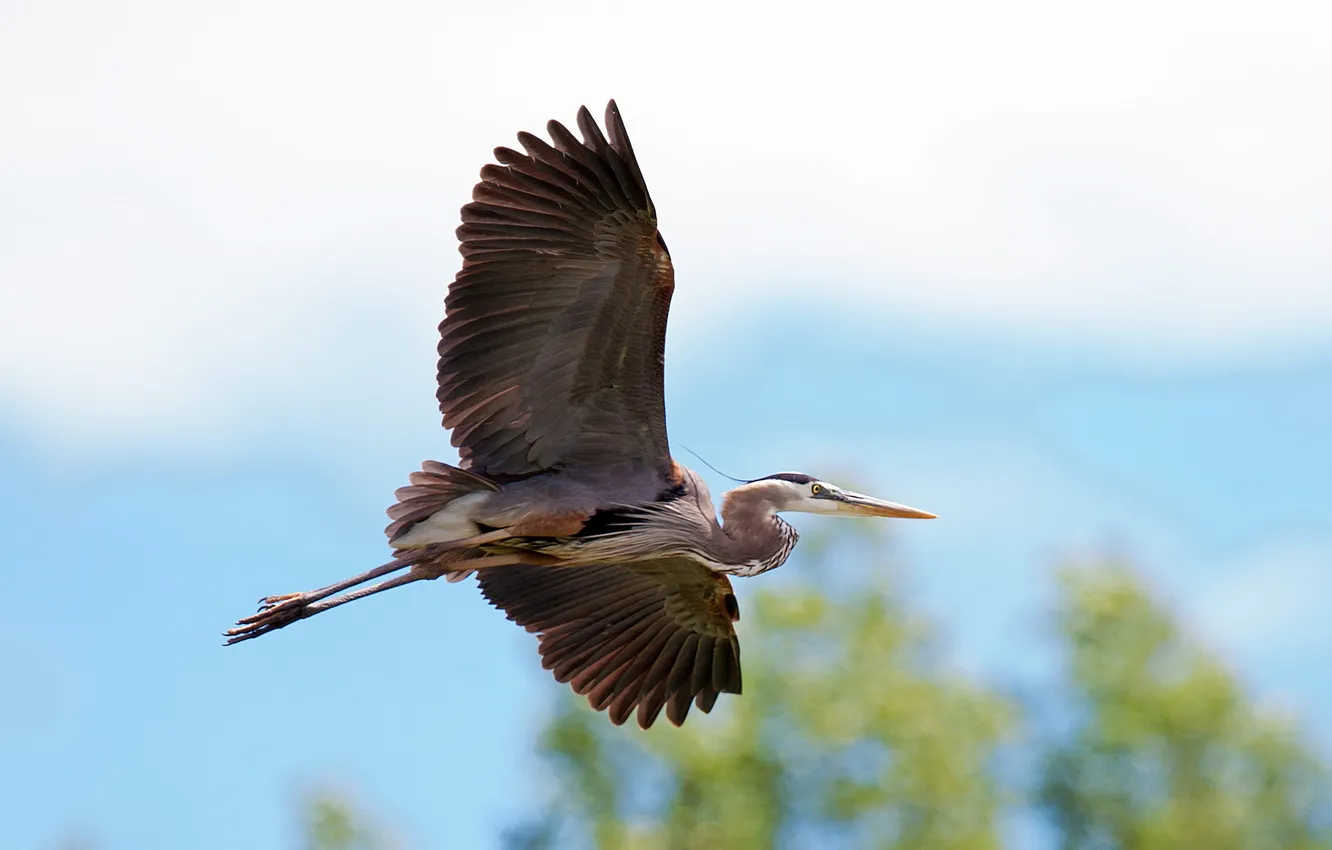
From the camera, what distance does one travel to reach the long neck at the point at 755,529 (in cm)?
902

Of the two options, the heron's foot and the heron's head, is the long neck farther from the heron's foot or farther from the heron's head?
the heron's foot

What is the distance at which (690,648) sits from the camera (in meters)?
9.80

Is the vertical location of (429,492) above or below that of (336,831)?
above

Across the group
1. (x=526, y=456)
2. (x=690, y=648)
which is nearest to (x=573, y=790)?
(x=690, y=648)

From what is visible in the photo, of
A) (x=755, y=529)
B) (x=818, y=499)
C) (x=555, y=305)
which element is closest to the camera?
(x=555, y=305)

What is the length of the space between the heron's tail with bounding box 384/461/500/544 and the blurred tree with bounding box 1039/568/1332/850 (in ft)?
39.8

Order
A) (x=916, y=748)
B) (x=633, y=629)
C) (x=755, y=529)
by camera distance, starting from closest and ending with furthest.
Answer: (x=755, y=529)
(x=633, y=629)
(x=916, y=748)

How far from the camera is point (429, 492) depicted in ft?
28.4

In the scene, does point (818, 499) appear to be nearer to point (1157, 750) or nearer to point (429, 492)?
point (429, 492)

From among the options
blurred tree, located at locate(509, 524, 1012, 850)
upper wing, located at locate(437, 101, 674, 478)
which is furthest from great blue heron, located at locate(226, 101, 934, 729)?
blurred tree, located at locate(509, 524, 1012, 850)

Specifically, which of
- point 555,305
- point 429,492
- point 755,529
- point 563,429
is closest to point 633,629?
point 755,529

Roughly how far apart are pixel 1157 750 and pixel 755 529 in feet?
38.8

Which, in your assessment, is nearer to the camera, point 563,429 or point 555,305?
point 555,305

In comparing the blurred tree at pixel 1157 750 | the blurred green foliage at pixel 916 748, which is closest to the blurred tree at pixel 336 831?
the blurred green foliage at pixel 916 748
